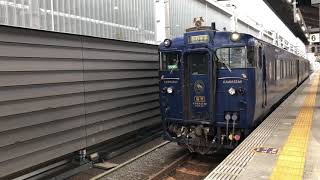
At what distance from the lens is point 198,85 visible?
768cm

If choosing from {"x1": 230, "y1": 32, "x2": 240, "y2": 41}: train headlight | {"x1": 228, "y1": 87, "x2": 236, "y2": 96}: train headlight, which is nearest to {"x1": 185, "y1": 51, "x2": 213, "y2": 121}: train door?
{"x1": 228, "y1": 87, "x2": 236, "y2": 96}: train headlight

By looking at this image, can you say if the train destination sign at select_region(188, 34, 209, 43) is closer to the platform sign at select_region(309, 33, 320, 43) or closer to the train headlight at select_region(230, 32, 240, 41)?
the train headlight at select_region(230, 32, 240, 41)

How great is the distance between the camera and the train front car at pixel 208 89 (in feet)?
24.0

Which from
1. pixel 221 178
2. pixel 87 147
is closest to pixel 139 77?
pixel 87 147

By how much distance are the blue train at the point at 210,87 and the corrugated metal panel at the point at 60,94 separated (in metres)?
1.22

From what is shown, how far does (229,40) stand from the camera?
7453mm

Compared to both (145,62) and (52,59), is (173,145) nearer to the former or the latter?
(145,62)

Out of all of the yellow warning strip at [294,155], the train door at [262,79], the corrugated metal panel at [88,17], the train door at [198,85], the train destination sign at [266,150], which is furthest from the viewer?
the train door at [262,79]

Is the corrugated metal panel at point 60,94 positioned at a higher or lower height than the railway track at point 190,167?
higher

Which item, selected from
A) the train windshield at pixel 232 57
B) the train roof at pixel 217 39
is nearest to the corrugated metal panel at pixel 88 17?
the train roof at pixel 217 39

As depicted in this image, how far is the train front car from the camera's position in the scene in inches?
288

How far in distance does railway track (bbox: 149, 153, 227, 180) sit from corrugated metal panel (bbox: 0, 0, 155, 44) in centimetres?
314

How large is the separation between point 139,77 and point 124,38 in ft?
4.10

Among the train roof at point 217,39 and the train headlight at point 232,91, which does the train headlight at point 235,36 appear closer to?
the train roof at point 217,39
